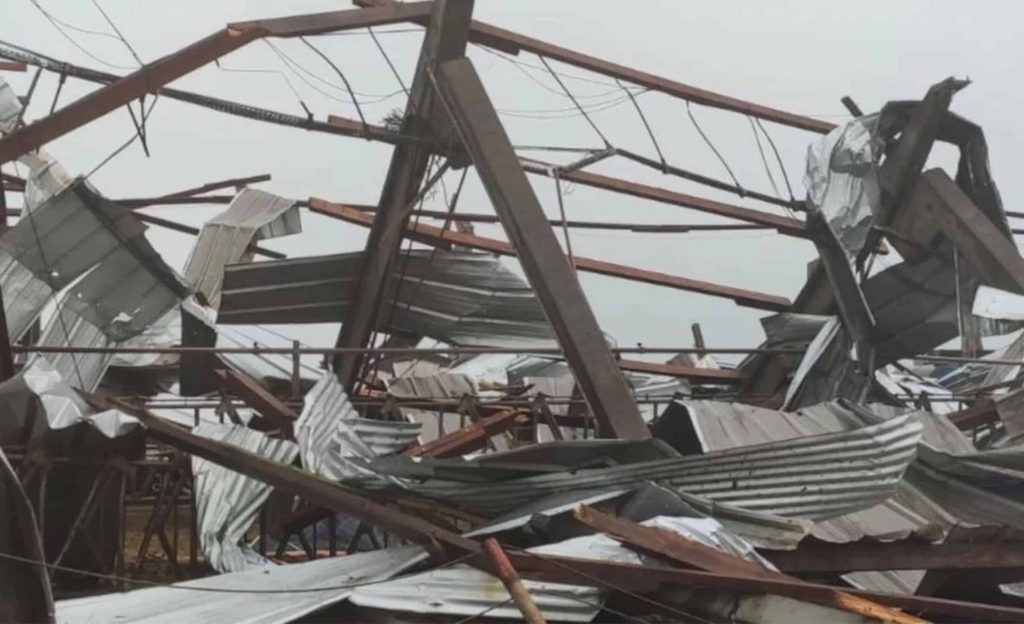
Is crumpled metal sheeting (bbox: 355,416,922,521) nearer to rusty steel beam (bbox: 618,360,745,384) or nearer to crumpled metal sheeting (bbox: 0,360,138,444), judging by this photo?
crumpled metal sheeting (bbox: 0,360,138,444)

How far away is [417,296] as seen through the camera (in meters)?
10.3

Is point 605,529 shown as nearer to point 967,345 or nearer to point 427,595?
point 427,595

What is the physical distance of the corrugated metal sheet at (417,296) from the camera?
9.58m

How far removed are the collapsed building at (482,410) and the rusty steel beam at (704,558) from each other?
1cm

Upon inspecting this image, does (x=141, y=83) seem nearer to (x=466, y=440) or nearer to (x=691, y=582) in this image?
(x=466, y=440)

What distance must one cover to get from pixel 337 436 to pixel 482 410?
3.02 m

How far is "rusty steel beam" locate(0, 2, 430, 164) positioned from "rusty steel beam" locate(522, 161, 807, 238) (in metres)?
3.69

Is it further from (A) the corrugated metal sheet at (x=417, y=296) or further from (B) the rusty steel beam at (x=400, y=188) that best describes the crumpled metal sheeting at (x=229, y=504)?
(A) the corrugated metal sheet at (x=417, y=296)

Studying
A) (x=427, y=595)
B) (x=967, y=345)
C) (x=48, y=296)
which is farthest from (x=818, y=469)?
(x=48, y=296)

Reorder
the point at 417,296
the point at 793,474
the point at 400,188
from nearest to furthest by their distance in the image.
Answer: the point at 793,474 < the point at 400,188 < the point at 417,296

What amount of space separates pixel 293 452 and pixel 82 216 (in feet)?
10.6

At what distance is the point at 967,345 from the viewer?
27.5ft

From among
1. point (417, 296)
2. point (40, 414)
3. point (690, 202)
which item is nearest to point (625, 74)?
point (690, 202)

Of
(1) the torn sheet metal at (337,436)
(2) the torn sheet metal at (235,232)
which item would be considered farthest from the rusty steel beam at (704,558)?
A: (2) the torn sheet metal at (235,232)
